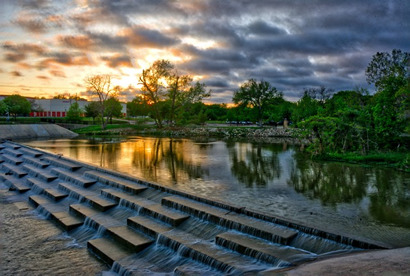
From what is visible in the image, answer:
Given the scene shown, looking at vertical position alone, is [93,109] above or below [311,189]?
above

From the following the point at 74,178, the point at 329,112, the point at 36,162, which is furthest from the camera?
the point at 329,112

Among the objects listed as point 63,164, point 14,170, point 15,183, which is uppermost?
point 63,164

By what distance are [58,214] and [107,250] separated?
11.0 ft

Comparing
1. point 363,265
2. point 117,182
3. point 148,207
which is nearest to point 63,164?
point 117,182

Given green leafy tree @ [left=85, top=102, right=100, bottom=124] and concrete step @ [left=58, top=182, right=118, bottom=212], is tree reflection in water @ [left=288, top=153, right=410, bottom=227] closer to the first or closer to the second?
concrete step @ [left=58, top=182, right=118, bottom=212]

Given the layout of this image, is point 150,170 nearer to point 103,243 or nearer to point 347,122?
point 103,243

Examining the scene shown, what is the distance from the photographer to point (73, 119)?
65062 millimetres

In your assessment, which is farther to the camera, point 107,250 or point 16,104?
point 16,104

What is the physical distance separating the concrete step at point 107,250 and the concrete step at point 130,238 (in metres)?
0.15

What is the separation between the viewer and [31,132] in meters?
41.3

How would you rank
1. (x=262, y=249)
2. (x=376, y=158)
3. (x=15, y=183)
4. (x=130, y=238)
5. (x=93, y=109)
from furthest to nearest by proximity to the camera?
(x=93, y=109), (x=376, y=158), (x=15, y=183), (x=130, y=238), (x=262, y=249)

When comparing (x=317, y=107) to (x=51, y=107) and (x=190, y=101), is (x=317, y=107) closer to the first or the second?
(x=190, y=101)

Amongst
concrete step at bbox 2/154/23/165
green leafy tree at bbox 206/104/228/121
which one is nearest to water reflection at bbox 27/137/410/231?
concrete step at bbox 2/154/23/165

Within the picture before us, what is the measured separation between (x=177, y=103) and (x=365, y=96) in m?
40.5
